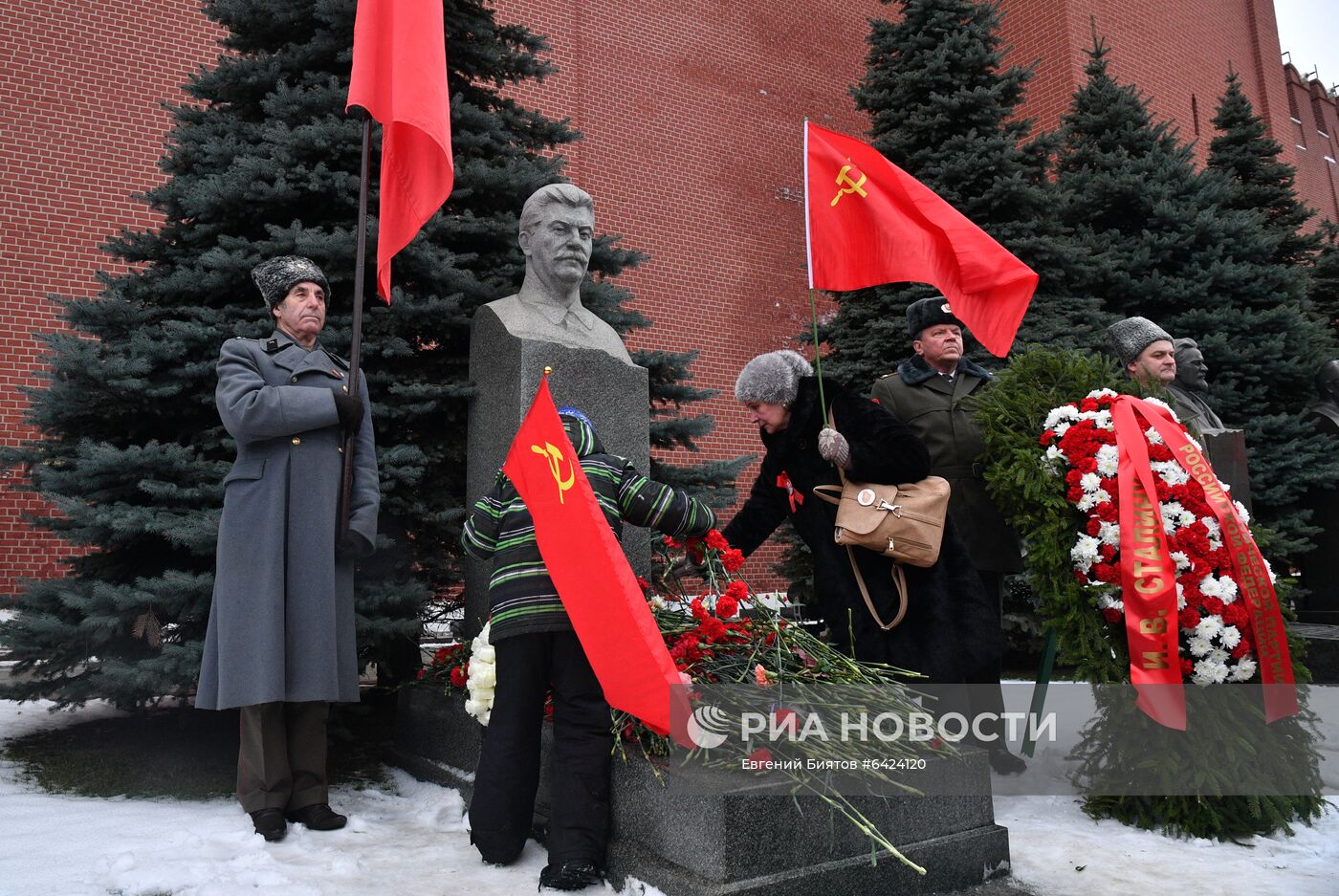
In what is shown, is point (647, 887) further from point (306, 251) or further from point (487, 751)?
point (306, 251)

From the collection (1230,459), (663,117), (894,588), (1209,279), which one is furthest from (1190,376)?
(663,117)

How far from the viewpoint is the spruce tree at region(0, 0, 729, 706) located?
11.3ft

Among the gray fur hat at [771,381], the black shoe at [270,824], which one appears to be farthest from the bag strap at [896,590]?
the black shoe at [270,824]

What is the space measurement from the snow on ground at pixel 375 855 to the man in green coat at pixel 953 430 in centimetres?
76

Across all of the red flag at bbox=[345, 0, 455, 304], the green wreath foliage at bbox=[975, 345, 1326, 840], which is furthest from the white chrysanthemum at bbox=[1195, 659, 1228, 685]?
the red flag at bbox=[345, 0, 455, 304]

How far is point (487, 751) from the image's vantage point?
104 inches

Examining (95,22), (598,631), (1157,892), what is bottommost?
(1157,892)

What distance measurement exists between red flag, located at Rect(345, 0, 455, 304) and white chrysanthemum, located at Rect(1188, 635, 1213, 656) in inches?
119

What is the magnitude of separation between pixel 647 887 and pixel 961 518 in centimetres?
193

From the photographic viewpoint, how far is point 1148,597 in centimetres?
303

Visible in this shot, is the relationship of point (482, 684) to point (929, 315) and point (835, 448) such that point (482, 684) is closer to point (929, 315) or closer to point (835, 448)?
point (835, 448)

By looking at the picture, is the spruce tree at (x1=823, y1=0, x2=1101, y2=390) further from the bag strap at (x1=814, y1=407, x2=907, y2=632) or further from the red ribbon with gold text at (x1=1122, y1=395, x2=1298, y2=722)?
the bag strap at (x1=814, y1=407, x2=907, y2=632)

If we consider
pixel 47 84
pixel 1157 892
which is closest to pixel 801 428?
pixel 1157 892

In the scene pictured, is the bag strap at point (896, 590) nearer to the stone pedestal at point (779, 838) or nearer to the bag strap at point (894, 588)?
the bag strap at point (894, 588)
